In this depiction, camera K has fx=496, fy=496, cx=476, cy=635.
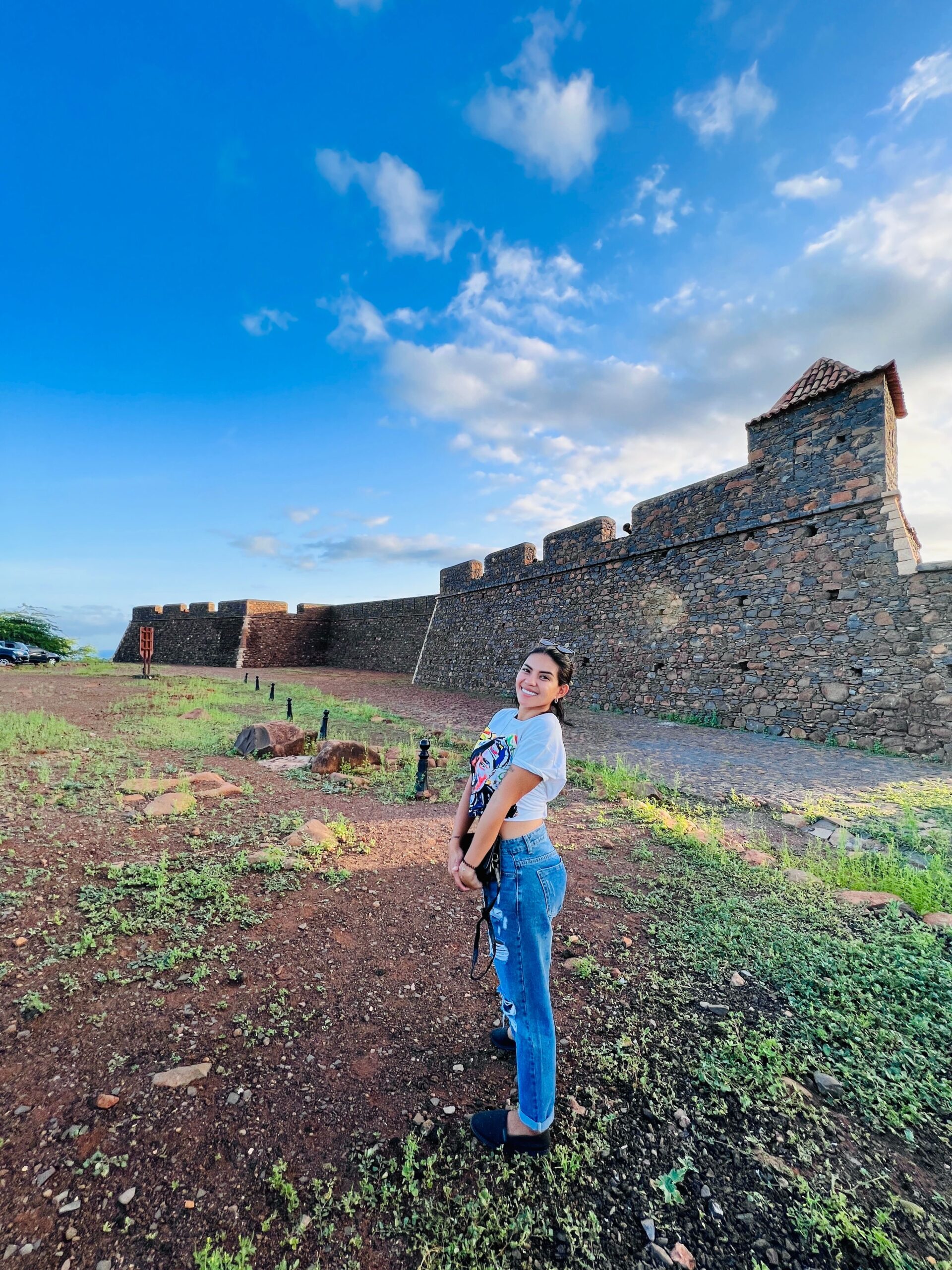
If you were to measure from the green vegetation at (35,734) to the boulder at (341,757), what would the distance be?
3.40 meters

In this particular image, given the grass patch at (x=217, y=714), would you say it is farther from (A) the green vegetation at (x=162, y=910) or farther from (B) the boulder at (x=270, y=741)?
(A) the green vegetation at (x=162, y=910)

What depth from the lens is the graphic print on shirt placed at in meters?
1.86

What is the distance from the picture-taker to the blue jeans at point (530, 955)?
1726 millimetres

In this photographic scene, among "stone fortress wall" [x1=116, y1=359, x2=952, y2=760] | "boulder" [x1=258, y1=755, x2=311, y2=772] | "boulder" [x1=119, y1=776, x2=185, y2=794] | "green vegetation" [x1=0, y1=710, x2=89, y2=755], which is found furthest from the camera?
"stone fortress wall" [x1=116, y1=359, x2=952, y2=760]

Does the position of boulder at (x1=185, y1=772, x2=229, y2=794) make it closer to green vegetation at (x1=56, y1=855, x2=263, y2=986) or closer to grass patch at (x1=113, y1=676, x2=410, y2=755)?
green vegetation at (x1=56, y1=855, x2=263, y2=986)

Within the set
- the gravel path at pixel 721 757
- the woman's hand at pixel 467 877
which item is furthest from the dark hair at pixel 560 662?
the gravel path at pixel 721 757

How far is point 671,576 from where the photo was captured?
1175 cm

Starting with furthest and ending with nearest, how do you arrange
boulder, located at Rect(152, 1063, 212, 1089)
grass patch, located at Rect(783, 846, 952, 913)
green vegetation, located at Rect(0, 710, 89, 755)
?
green vegetation, located at Rect(0, 710, 89, 755)
grass patch, located at Rect(783, 846, 952, 913)
boulder, located at Rect(152, 1063, 212, 1089)

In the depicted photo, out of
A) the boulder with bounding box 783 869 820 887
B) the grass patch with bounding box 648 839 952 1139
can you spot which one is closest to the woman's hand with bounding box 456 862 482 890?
the grass patch with bounding box 648 839 952 1139

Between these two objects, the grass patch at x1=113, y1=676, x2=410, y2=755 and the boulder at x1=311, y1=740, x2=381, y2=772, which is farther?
the grass patch at x1=113, y1=676, x2=410, y2=755

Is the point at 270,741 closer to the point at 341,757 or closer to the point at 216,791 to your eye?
the point at 341,757

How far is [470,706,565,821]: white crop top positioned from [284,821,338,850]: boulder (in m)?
2.71

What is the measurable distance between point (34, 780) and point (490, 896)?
18.9 ft

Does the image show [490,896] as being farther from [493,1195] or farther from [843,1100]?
[843,1100]
